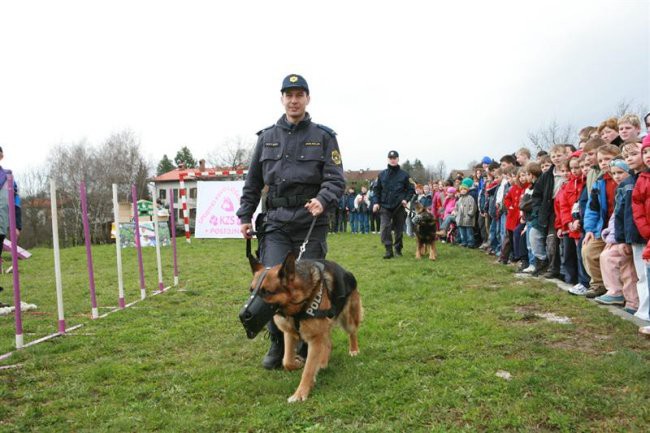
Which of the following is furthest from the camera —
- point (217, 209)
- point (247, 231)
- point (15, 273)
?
point (217, 209)

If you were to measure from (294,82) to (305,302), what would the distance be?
1.90 meters

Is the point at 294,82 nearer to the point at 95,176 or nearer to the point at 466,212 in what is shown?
the point at 466,212

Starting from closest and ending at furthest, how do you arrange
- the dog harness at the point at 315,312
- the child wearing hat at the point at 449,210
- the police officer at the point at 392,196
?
the dog harness at the point at 315,312, the police officer at the point at 392,196, the child wearing hat at the point at 449,210

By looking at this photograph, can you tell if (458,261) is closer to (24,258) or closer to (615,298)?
(615,298)

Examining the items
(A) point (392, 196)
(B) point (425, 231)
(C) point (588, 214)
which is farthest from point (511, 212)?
(C) point (588, 214)

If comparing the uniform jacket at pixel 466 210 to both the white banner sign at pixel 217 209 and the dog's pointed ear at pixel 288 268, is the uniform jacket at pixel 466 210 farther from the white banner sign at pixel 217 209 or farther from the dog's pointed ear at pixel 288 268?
the dog's pointed ear at pixel 288 268

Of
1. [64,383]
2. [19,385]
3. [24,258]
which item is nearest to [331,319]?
[64,383]

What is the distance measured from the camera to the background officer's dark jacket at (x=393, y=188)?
1151 centimetres

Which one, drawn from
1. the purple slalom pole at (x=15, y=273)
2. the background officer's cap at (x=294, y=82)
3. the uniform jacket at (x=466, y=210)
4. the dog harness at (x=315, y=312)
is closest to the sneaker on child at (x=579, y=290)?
the dog harness at (x=315, y=312)

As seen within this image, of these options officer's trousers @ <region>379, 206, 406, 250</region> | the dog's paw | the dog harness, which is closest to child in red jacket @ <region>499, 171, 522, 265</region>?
officer's trousers @ <region>379, 206, 406, 250</region>

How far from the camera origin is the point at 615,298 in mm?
5594

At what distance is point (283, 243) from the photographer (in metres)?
4.27

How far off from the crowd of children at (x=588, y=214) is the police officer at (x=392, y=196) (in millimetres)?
2119

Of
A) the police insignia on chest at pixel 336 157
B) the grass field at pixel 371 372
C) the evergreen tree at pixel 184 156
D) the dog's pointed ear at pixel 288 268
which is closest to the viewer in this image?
the grass field at pixel 371 372
